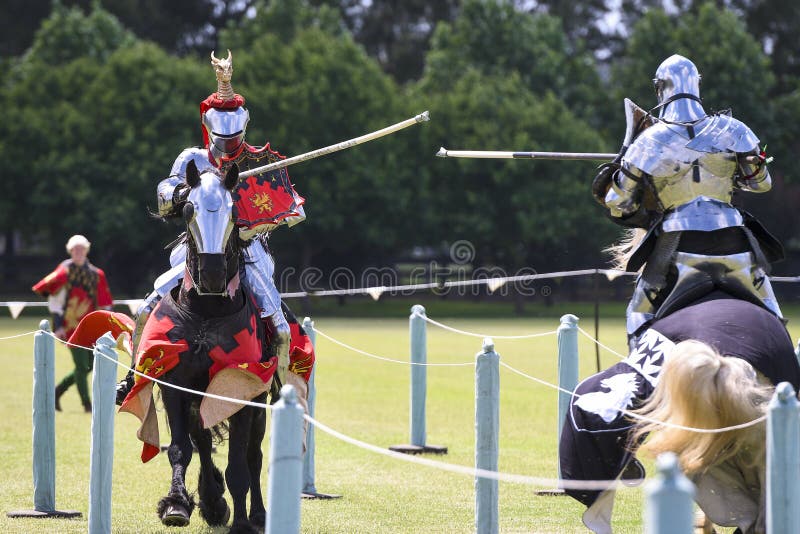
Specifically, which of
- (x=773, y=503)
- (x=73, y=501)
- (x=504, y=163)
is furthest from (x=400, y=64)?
(x=773, y=503)

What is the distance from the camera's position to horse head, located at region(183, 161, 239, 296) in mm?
7488

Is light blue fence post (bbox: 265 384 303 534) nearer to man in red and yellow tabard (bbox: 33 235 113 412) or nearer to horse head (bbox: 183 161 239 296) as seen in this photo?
horse head (bbox: 183 161 239 296)

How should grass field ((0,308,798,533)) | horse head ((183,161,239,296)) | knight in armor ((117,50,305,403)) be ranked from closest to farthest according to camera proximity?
horse head ((183,161,239,296))
knight in armor ((117,50,305,403))
grass field ((0,308,798,533))

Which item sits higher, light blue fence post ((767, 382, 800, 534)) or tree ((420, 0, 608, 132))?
tree ((420, 0, 608, 132))

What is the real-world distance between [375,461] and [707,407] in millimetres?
5909

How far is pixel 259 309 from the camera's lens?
8352mm

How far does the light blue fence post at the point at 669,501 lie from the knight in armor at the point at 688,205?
8.90ft

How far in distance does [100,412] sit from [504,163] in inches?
1448

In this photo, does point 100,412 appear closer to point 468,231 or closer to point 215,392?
point 215,392

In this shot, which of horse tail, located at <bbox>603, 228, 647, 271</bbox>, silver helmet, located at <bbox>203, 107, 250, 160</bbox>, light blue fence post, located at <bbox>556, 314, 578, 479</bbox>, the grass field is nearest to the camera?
horse tail, located at <bbox>603, 228, 647, 271</bbox>

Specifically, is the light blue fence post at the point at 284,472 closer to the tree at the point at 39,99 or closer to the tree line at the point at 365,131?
the tree line at the point at 365,131

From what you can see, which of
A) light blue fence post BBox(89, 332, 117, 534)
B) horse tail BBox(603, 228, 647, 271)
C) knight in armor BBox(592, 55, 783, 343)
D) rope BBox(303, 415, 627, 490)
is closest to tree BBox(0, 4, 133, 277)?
light blue fence post BBox(89, 332, 117, 534)

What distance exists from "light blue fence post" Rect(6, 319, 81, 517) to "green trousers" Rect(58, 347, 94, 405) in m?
6.10

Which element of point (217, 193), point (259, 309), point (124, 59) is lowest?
point (259, 309)
